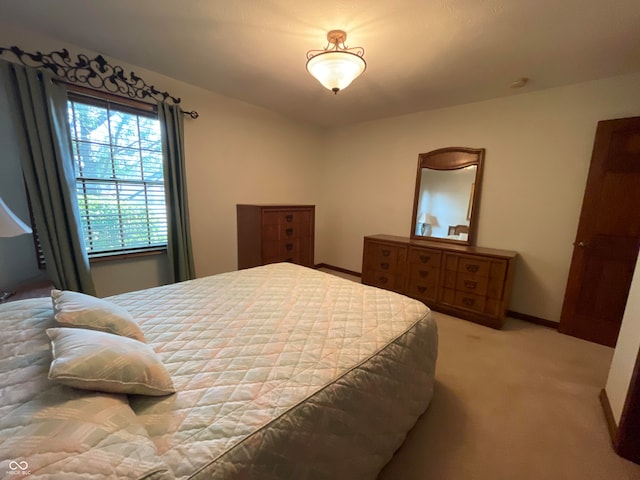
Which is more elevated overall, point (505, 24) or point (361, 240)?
point (505, 24)

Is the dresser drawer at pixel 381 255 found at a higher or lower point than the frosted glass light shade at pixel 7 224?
lower

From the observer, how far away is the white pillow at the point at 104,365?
2.29ft

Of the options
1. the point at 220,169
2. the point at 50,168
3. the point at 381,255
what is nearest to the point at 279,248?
the point at 220,169

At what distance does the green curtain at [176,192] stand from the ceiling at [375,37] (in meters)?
0.33

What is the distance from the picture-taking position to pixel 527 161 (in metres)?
2.76

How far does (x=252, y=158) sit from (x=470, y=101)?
2.68m

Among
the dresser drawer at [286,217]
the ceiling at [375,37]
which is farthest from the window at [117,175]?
the dresser drawer at [286,217]

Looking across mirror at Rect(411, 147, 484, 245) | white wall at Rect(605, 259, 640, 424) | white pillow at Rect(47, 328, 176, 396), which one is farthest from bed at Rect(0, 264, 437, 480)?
mirror at Rect(411, 147, 484, 245)

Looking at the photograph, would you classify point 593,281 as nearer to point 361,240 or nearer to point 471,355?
point 471,355

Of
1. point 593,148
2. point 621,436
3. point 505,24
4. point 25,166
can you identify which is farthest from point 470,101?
point 25,166

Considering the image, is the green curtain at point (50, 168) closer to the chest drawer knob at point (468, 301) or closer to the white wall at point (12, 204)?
the white wall at point (12, 204)

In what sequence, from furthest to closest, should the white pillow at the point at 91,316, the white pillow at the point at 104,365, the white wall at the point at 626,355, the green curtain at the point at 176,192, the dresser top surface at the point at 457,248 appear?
1. the dresser top surface at the point at 457,248
2. the green curtain at the point at 176,192
3. the white wall at the point at 626,355
4. the white pillow at the point at 91,316
5. the white pillow at the point at 104,365

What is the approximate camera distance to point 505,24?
166cm

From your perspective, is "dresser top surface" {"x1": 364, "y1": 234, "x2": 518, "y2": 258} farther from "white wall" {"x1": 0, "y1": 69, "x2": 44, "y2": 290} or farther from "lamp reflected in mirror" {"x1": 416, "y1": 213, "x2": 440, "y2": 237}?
"white wall" {"x1": 0, "y1": 69, "x2": 44, "y2": 290}
